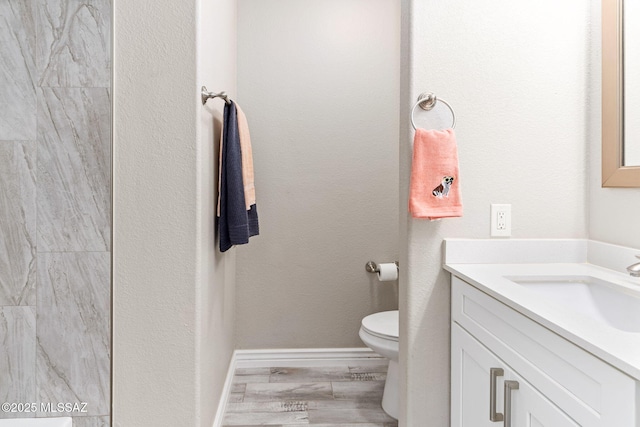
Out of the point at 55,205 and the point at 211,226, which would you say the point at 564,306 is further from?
the point at 55,205

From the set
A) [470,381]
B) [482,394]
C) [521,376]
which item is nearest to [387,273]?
[470,381]

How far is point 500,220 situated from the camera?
1.55 meters

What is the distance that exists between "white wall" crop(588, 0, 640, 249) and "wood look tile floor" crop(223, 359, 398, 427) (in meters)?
1.23

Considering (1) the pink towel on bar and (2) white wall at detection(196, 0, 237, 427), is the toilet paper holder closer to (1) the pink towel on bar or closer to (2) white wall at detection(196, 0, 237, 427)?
(2) white wall at detection(196, 0, 237, 427)

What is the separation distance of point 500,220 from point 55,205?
4.94 ft

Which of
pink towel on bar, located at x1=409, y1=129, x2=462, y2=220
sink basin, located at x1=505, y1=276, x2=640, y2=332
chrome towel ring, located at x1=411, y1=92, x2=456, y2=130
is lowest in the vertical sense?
sink basin, located at x1=505, y1=276, x2=640, y2=332

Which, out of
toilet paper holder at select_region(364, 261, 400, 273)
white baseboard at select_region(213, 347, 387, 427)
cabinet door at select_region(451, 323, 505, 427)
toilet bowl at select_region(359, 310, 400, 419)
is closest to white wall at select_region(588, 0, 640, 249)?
cabinet door at select_region(451, 323, 505, 427)

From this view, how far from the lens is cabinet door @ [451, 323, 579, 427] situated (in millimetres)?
943

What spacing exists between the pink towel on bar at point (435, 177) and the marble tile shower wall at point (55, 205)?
102cm

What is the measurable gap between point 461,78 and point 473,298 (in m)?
0.74

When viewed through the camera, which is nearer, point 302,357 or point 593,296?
point 593,296

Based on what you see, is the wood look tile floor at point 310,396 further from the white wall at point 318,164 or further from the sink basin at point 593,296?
the sink basin at point 593,296

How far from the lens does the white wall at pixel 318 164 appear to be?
2602mm

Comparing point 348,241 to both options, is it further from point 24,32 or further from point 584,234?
point 24,32
